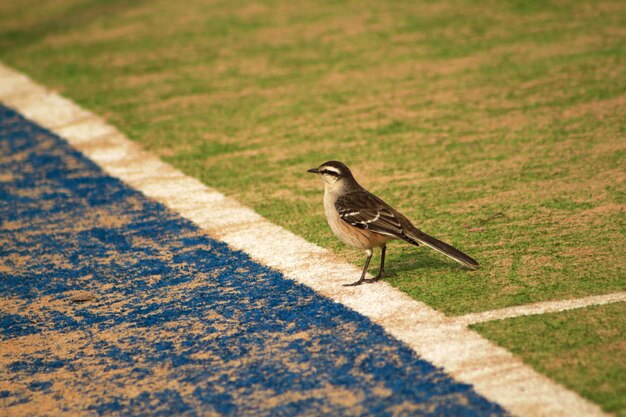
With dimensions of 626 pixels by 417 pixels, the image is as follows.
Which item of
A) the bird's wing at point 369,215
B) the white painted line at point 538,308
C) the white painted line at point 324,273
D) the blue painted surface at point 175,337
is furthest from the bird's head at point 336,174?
the white painted line at point 538,308

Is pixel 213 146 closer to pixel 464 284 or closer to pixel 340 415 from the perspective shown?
pixel 464 284

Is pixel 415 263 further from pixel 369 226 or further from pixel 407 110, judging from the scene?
pixel 407 110

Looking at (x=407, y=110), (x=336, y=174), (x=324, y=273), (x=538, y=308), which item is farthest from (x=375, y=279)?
(x=407, y=110)

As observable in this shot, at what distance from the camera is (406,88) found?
40.7 ft

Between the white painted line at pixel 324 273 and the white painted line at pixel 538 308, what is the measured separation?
134 millimetres

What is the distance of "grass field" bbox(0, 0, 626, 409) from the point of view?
705cm

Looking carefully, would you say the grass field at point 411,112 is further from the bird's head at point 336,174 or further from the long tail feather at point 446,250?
the bird's head at point 336,174

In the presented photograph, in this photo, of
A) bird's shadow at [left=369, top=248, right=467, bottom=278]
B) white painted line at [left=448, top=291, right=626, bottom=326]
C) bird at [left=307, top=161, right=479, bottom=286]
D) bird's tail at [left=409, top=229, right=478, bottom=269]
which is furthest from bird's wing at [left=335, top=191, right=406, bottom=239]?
white painted line at [left=448, top=291, right=626, bottom=326]

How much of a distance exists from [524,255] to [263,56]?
8789 millimetres

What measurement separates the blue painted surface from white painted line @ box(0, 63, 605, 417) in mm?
131

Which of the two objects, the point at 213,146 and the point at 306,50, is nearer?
the point at 213,146

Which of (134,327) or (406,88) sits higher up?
(406,88)

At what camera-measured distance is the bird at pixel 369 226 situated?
6.41 m

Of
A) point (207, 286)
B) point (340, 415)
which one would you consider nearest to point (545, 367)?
point (340, 415)
